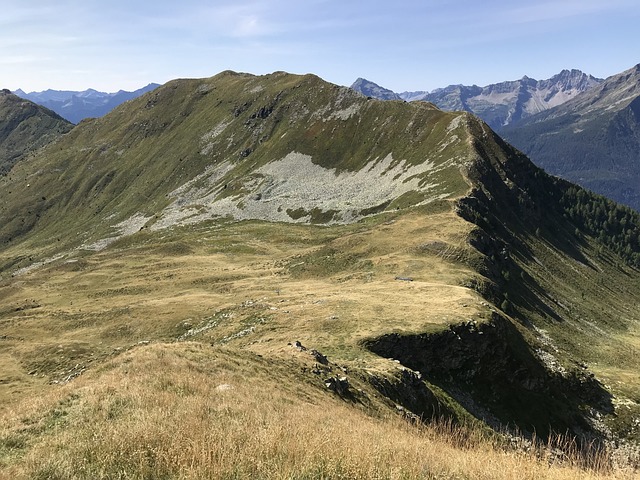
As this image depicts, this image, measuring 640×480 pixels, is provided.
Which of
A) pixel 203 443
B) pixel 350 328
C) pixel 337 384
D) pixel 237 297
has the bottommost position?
pixel 237 297

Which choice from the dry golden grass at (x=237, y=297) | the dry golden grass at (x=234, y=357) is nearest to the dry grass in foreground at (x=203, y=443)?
the dry golden grass at (x=234, y=357)

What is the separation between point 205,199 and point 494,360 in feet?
541

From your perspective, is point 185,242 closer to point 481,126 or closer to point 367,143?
point 367,143

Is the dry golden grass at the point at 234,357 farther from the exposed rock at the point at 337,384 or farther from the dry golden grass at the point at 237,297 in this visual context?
the exposed rock at the point at 337,384

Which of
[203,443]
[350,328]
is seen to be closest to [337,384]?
[203,443]

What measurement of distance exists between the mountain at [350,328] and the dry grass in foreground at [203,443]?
7 centimetres

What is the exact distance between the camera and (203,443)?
32.5 feet

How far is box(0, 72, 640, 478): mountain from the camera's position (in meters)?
11.2

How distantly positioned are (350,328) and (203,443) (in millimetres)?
34246

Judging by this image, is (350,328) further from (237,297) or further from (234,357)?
(237,297)

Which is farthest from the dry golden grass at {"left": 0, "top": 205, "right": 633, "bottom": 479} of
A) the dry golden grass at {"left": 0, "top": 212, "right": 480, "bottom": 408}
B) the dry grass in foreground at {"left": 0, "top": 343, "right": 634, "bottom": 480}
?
the dry golden grass at {"left": 0, "top": 212, "right": 480, "bottom": 408}

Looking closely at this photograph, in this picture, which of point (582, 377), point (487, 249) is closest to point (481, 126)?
point (487, 249)

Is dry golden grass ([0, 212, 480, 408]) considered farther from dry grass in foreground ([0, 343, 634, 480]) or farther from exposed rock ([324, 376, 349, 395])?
dry grass in foreground ([0, 343, 634, 480])

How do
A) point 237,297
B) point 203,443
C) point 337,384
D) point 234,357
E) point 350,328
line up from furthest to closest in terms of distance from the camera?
point 237,297
point 350,328
point 337,384
point 234,357
point 203,443
